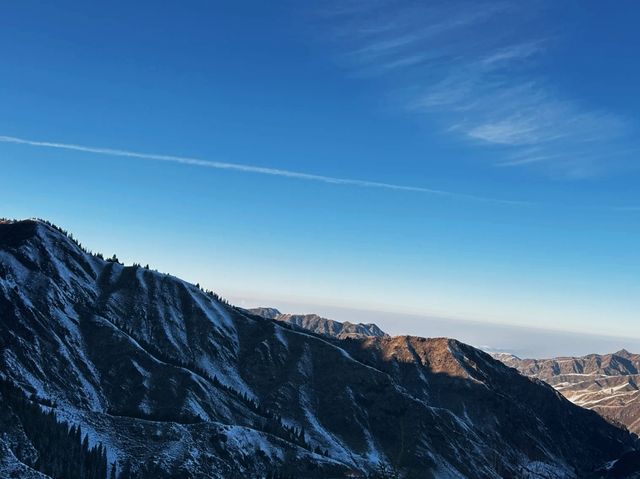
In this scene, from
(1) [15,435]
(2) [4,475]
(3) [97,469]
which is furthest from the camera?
(3) [97,469]

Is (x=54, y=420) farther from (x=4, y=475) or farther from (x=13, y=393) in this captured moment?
(x=4, y=475)

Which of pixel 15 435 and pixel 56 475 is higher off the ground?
pixel 15 435

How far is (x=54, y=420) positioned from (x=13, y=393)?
16605 millimetres

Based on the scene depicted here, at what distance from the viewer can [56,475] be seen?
552 feet

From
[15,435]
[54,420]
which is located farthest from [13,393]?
[15,435]

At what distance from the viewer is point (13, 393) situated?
196 meters

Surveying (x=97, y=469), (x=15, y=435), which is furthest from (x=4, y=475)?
(x=97, y=469)

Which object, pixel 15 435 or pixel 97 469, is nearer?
pixel 15 435

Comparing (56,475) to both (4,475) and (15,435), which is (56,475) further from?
(4,475)

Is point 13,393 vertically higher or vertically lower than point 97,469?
higher

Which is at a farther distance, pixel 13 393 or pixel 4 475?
pixel 13 393

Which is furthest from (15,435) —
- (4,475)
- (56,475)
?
(4,475)

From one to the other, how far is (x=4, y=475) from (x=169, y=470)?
66627 millimetres

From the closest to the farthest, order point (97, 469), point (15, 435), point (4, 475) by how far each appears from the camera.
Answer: point (4, 475), point (15, 435), point (97, 469)
